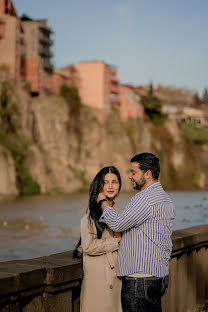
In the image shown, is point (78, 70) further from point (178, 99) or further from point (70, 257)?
point (70, 257)

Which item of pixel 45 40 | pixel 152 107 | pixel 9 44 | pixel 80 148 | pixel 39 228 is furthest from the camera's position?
pixel 152 107

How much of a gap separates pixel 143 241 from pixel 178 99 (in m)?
116

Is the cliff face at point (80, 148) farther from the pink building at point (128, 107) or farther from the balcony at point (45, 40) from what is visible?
the balcony at point (45, 40)

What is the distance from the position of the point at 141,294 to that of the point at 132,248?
1.16ft

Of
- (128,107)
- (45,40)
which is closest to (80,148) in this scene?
(128,107)

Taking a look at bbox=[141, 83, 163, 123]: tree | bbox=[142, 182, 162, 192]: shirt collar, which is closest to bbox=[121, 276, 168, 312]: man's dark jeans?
bbox=[142, 182, 162, 192]: shirt collar

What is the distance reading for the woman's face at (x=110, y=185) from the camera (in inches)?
171

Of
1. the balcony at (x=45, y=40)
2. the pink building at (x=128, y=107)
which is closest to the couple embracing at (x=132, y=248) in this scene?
the balcony at (x=45, y=40)

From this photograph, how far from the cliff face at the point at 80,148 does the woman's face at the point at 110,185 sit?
122 ft

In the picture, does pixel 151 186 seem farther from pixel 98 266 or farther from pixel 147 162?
pixel 98 266

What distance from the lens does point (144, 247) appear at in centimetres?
385

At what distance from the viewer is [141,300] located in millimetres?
3801

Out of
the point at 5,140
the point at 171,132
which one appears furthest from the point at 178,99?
the point at 5,140

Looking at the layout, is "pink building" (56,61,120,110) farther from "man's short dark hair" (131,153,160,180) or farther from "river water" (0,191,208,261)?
"man's short dark hair" (131,153,160,180)
